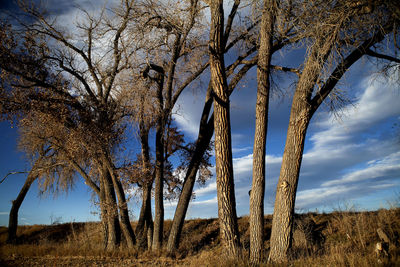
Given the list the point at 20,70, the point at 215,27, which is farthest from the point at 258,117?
the point at 20,70

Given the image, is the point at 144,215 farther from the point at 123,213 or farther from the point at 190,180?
the point at 190,180

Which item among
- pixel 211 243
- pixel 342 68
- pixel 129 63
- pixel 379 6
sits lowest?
pixel 211 243

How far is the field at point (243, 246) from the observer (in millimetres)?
5789

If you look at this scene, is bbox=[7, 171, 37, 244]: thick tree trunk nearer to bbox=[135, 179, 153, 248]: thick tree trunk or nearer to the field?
the field

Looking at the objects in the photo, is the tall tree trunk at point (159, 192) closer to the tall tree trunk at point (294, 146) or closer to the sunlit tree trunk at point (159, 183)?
the sunlit tree trunk at point (159, 183)

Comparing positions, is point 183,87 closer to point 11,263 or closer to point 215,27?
point 215,27

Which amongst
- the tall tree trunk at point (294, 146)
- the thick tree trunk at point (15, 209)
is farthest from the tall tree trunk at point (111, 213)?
the thick tree trunk at point (15, 209)

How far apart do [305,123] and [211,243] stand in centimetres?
781

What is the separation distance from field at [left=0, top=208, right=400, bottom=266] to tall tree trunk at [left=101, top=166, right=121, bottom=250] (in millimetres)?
626

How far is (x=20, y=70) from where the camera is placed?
30.6 ft

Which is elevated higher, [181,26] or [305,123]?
[181,26]

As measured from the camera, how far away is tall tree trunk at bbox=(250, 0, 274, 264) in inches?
257

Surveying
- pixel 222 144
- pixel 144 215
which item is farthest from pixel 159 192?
pixel 222 144

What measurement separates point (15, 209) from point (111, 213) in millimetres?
8418
